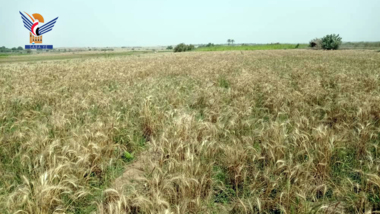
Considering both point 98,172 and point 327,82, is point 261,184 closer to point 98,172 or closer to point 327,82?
point 98,172

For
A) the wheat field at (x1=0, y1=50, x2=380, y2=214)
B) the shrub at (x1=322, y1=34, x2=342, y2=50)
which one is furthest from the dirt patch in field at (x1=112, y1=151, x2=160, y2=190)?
the shrub at (x1=322, y1=34, x2=342, y2=50)

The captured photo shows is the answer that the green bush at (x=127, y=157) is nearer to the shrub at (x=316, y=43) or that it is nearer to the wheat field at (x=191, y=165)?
the wheat field at (x=191, y=165)

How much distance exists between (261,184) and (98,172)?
7.62 feet

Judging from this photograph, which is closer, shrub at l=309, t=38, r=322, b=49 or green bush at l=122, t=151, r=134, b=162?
green bush at l=122, t=151, r=134, b=162

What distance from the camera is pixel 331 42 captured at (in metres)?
65.6

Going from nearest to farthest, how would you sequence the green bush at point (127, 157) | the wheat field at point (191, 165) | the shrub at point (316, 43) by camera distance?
1. the wheat field at point (191, 165)
2. the green bush at point (127, 157)
3. the shrub at point (316, 43)

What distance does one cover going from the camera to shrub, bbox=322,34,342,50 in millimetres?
65125

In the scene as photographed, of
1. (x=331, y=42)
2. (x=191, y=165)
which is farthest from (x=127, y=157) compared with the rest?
(x=331, y=42)

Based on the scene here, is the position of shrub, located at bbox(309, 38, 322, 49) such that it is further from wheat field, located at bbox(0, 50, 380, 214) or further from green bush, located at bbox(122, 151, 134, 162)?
green bush, located at bbox(122, 151, 134, 162)

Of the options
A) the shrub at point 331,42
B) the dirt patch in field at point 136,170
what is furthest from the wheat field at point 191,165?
the shrub at point 331,42

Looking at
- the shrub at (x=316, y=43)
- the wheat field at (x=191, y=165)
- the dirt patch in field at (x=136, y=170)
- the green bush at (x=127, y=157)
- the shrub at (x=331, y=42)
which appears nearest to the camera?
the wheat field at (x=191, y=165)

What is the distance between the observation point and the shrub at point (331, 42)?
65125mm

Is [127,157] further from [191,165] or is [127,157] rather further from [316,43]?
[316,43]

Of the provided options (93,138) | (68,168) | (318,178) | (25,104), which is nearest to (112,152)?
(93,138)
